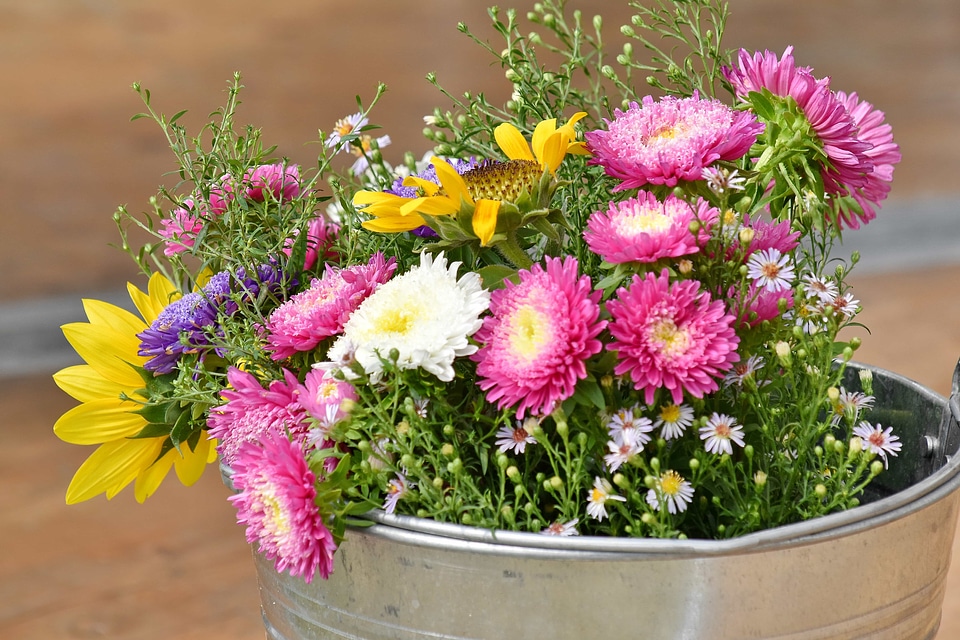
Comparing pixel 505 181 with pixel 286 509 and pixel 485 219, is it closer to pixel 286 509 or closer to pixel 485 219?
pixel 485 219

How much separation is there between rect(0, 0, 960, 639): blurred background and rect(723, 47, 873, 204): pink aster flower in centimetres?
84

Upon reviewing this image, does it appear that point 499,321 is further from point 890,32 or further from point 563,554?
point 890,32

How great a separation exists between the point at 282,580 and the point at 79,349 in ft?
0.48

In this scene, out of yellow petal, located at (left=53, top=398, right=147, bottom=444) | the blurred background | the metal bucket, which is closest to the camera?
the metal bucket

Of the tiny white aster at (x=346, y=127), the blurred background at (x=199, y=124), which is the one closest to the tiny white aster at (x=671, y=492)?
the tiny white aster at (x=346, y=127)

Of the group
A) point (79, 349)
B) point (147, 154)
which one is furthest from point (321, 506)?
point (147, 154)

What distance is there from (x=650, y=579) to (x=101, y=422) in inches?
10.5

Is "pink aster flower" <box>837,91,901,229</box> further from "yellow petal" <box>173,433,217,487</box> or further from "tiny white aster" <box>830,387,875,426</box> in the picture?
"yellow petal" <box>173,433,217,487</box>

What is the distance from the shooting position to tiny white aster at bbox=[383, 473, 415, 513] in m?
0.35

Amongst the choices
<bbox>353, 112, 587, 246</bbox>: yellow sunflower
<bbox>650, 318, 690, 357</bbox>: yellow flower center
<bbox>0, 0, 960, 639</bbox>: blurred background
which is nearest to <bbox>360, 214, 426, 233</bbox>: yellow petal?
<bbox>353, 112, 587, 246</bbox>: yellow sunflower

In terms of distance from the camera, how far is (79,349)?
1.47 feet

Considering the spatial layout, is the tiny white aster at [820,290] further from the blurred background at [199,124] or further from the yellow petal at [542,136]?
the blurred background at [199,124]

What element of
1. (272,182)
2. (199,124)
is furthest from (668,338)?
(199,124)

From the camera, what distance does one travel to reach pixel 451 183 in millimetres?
359
